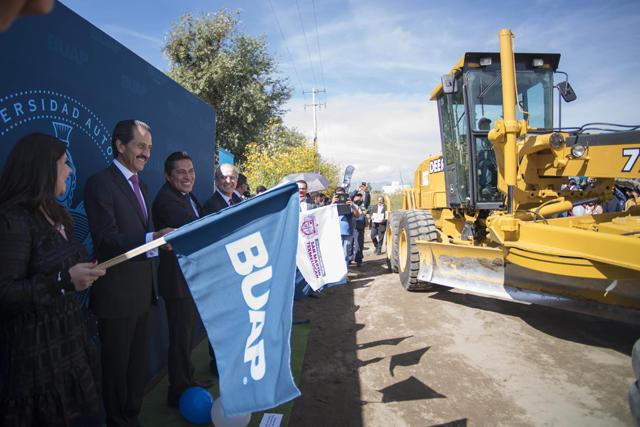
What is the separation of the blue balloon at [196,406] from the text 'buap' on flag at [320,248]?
6.12 feet

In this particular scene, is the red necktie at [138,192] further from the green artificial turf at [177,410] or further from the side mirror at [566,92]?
the side mirror at [566,92]

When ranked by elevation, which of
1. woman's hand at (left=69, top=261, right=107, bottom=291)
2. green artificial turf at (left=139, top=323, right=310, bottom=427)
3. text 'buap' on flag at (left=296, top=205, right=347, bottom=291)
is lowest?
green artificial turf at (left=139, top=323, right=310, bottom=427)

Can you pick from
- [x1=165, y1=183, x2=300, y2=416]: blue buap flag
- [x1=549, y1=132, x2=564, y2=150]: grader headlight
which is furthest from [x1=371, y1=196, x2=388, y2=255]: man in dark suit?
[x1=165, y1=183, x2=300, y2=416]: blue buap flag

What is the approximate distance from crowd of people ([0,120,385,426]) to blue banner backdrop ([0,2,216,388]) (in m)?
0.48

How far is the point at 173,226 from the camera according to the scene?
2652mm

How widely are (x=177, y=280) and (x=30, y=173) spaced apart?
50.5 inches

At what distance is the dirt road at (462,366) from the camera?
2854 millimetres

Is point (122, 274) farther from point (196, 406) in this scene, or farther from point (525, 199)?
point (525, 199)

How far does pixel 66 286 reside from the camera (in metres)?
1.67

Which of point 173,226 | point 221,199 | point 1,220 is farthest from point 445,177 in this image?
point 1,220

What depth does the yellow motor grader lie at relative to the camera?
11.1 ft

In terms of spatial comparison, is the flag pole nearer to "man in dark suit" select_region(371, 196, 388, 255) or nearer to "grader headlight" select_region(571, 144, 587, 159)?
"grader headlight" select_region(571, 144, 587, 159)

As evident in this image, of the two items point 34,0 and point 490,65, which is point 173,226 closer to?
point 34,0

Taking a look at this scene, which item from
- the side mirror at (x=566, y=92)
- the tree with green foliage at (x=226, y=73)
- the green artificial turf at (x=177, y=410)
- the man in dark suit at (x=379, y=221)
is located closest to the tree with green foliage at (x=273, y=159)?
the tree with green foliage at (x=226, y=73)
